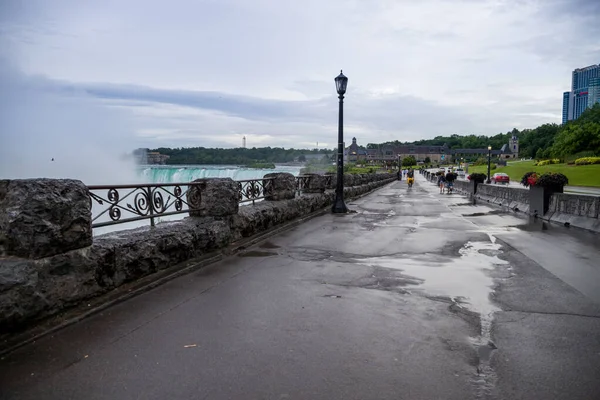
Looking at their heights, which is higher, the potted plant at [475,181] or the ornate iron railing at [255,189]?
the ornate iron railing at [255,189]

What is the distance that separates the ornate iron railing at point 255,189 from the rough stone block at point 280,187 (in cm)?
9

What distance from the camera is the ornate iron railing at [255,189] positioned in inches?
417

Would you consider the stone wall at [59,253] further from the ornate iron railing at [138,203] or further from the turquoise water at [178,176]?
the turquoise water at [178,176]

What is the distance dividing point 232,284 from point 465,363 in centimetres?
346

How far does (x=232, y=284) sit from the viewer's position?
20.3 ft

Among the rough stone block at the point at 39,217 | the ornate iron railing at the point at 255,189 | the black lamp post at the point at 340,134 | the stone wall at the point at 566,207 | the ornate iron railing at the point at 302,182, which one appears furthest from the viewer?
the black lamp post at the point at 340,134

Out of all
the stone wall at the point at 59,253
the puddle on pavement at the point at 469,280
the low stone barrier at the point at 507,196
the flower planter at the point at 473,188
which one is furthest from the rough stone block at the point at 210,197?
the flower planter at the point at 473,188

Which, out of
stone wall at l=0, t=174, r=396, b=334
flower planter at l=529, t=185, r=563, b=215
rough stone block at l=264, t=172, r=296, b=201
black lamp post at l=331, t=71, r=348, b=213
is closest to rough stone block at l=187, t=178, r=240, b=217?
stone wall at l=0, t=174, r=396, b=334

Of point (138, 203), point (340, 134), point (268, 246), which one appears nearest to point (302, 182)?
point (340, 134)

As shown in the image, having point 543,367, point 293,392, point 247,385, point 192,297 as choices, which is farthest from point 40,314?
point 543,367

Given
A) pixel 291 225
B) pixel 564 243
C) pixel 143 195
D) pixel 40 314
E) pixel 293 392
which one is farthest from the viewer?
pixel 291 225

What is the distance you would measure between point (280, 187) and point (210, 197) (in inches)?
173

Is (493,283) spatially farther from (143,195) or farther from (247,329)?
(143,195)

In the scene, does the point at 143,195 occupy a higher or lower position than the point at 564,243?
higher
